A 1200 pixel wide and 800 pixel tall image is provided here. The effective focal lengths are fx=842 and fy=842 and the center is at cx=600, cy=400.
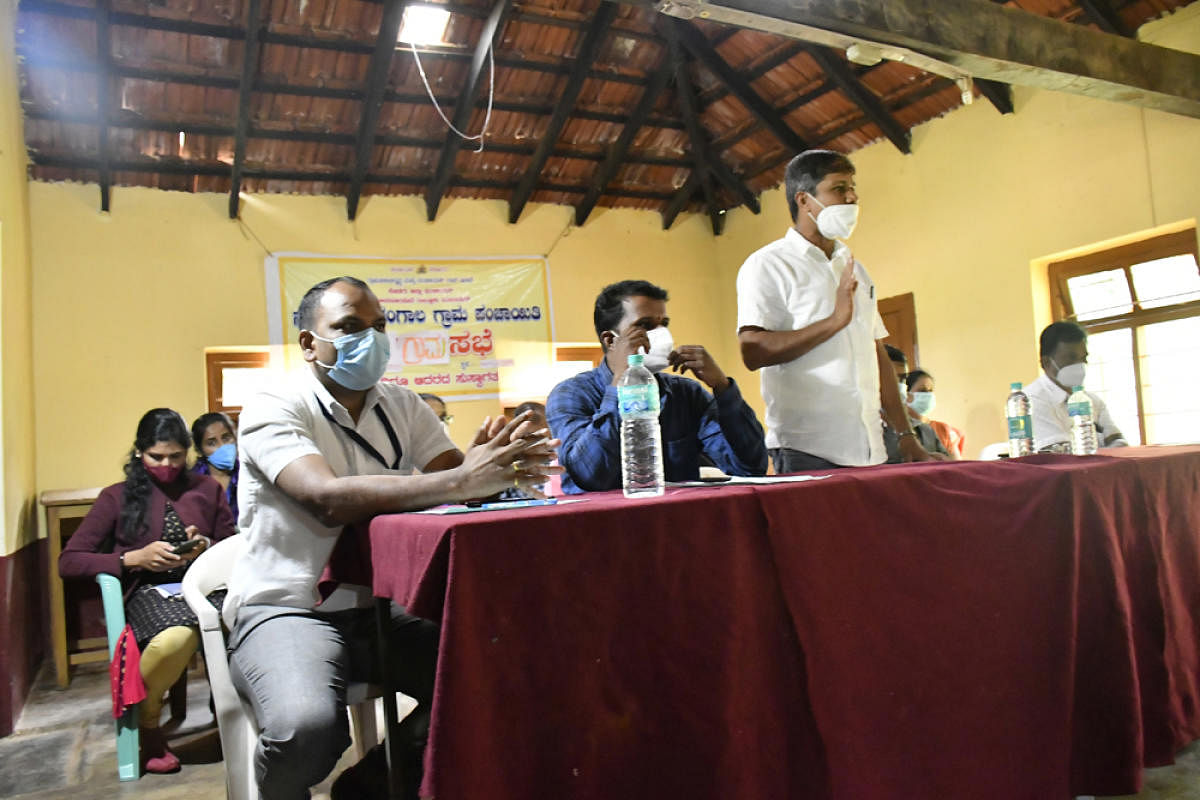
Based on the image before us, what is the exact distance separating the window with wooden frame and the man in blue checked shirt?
3.82 meters

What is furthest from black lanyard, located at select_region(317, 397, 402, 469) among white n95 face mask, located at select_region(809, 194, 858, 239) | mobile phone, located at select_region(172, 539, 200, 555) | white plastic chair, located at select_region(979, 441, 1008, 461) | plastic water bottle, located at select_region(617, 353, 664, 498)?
white plastic chair, located at select_region(979, 441, 1008, 461)

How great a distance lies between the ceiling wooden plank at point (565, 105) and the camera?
605 centimetres

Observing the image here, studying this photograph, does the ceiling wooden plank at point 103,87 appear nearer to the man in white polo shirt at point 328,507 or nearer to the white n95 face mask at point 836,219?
the man in white polo shirt at point 328,507

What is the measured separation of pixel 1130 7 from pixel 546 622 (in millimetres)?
5534

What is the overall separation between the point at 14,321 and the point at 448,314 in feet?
10.7

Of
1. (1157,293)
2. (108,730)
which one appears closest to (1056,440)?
(1157,293)

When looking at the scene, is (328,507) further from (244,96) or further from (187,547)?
(244,96)

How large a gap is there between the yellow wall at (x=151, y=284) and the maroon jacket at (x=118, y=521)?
3.15m

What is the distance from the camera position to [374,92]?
585 centimetres

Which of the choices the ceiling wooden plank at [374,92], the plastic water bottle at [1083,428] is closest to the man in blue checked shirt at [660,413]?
the plastic water bottle at [1083,428]

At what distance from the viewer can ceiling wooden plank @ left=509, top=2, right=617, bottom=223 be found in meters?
6.05

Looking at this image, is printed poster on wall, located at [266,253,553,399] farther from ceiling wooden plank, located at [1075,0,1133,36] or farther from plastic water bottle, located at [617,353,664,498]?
plastic water bottle, located at [617,353,664,498]

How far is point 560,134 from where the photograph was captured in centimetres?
704

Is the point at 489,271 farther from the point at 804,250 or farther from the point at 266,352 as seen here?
the point at 804,250
